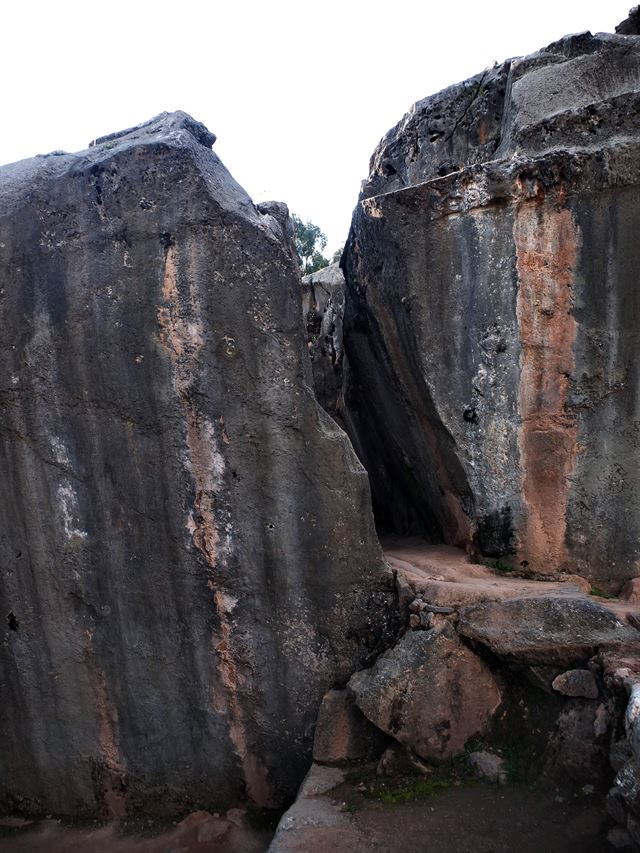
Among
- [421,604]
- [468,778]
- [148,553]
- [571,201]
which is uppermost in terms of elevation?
[571,201]

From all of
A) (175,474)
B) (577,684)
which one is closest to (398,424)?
(175,474)

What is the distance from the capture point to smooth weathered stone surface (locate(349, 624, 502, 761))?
13.9 ft

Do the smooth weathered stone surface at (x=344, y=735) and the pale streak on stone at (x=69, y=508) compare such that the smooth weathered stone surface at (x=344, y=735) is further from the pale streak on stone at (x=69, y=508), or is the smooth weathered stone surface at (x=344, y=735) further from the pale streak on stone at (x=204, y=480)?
the pale streak on stone at (x=69, y=508)

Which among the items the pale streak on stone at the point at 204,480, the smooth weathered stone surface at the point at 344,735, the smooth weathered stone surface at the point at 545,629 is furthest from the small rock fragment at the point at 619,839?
the pale streak on stone at the point at 204,480

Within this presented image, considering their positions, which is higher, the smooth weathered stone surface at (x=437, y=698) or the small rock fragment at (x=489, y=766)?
the smooth weathered stone surface at (x=437, y=698)

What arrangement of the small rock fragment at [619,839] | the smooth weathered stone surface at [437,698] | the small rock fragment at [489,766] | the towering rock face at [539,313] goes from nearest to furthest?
the small rock fragment at [619,839]
the small rock fragment at [489,766]
the smooth weathered stone surface at [437,698]
the towering rock face at [539,313]

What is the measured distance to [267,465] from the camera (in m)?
4.92

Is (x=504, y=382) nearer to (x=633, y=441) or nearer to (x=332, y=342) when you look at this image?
(x=633, y=441)

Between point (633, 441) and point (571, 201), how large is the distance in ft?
5.84

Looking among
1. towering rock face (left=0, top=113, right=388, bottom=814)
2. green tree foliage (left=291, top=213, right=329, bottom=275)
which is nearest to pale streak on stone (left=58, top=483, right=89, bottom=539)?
towering rock face (left=0, top=113, right=388, bottom=814)

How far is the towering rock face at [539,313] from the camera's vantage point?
15.9ft

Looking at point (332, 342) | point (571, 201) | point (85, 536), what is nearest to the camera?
point (571, 201)

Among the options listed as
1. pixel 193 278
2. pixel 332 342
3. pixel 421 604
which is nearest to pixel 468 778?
pixel 421 604

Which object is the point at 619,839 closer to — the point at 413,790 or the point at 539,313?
the point at 413,790
